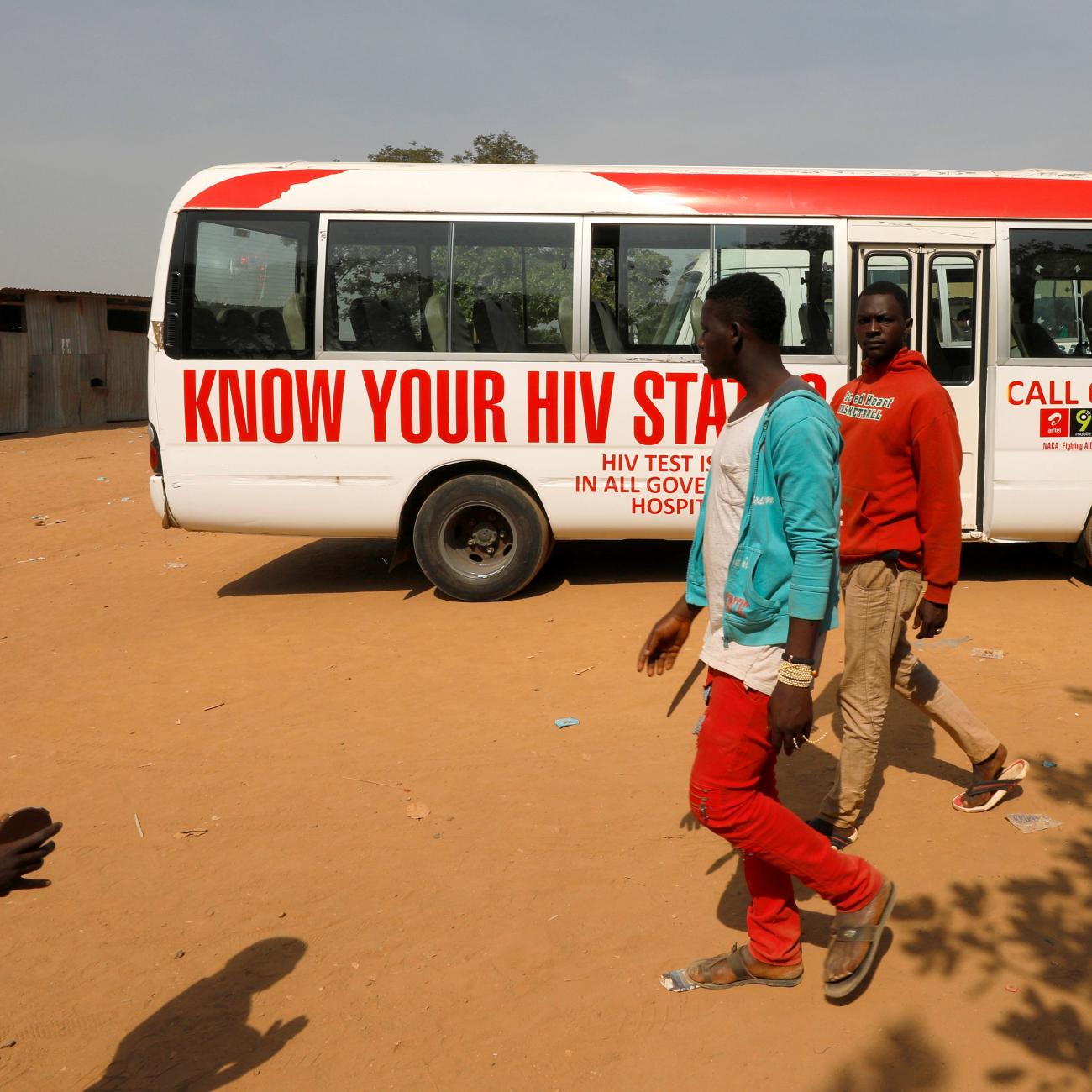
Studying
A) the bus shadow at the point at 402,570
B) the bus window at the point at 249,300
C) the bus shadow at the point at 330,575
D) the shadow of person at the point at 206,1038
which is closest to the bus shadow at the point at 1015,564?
the bus shadow at the point at 402,570

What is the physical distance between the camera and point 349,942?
3.44 meters

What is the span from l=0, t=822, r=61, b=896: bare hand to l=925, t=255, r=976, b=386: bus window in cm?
655

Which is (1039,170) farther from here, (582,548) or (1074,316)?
(582,548)

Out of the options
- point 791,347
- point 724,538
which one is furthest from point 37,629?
point 724,538

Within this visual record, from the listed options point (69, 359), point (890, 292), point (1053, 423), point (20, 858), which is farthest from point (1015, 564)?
point (69, 359)

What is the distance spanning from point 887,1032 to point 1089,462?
5558mm

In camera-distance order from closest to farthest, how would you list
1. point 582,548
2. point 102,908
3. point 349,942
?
point 349,942 < point 102,908 < point 582,548

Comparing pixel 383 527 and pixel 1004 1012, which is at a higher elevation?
pixel 383 527

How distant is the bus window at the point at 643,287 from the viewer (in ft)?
24.2

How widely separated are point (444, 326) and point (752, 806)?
210 inches

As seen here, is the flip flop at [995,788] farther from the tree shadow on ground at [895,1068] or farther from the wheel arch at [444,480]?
the wheel arch at [444,480]

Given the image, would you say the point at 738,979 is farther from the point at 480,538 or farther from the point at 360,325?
the point at 360,325

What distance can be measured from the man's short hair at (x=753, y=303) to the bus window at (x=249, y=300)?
520 centimetres

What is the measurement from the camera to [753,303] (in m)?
2.77
